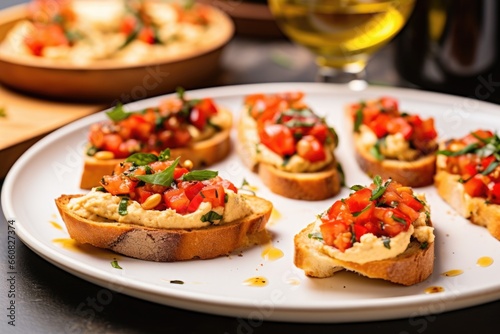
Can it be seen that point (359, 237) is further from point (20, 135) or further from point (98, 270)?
point (20, 135)

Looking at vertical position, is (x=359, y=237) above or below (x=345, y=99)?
above

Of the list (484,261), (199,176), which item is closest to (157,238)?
(199,176)

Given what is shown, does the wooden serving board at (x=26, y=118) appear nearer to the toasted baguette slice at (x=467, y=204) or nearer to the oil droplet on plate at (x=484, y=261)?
the toasted baguette slice at (x=467, y=204)

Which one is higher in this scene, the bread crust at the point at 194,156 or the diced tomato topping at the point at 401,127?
the diced tomato topping at the point at 401,127

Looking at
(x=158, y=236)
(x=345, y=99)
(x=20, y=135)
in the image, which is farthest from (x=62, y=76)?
(x=158, y=236)

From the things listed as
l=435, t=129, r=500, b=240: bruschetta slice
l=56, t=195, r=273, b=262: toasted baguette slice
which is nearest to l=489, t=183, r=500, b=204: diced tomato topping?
l=435, t=129, r=500, b=240: bruschetta slice

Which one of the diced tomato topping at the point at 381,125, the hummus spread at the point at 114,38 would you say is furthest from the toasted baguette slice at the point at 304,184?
the hummus spread at the point at 114,38
